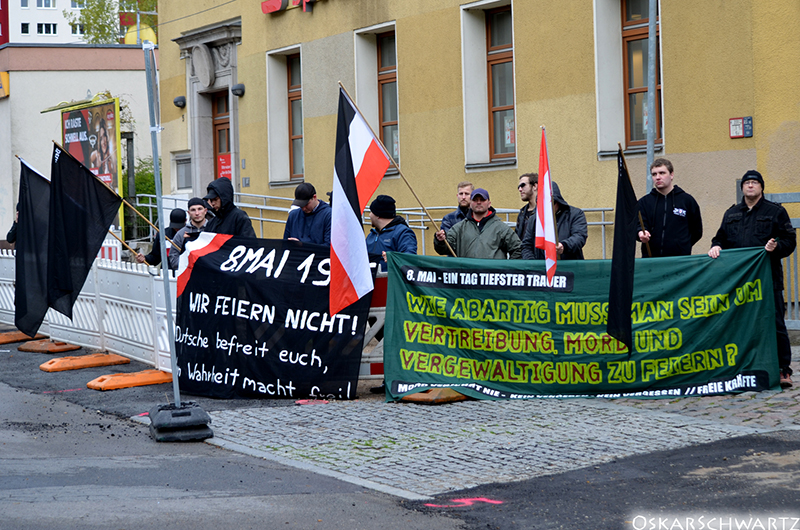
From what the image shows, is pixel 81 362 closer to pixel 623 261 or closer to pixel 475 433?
pixel 475 433

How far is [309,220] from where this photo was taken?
11.1 meters

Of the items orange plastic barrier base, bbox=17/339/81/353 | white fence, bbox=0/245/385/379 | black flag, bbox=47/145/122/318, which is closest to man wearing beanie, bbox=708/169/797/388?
white fence, bbox=0/245/385/379

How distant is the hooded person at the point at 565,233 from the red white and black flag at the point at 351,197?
5.89 ft

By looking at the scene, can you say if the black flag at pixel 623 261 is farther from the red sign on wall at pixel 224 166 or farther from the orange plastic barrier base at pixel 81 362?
the red sign on wall at pixel 224 166

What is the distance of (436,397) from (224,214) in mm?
3773

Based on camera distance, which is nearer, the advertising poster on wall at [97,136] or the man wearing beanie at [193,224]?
the man wearing beanie at [193,224]

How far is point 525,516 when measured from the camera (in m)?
5.58

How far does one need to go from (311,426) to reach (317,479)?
174 centimetres

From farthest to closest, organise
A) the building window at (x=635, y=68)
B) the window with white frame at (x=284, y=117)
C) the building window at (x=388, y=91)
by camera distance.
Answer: the window with white frame at (x=284, y=117), the building window at (x=388, y=91), the building window at (x=635, y=68)

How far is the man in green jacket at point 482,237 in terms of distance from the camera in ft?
32.2

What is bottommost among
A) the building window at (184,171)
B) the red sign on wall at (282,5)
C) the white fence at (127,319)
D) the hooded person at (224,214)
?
the white fence at (127,319)

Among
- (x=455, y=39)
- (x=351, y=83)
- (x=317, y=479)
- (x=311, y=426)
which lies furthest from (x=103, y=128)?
(x=317, y=479)

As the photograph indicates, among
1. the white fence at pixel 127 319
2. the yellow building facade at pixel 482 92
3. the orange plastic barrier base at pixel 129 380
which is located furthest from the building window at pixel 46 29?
the orange plastic barrier base at pixel 129 380

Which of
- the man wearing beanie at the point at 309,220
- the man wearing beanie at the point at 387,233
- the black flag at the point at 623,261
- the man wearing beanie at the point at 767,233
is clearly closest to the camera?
the black flag at the point at 623,261
